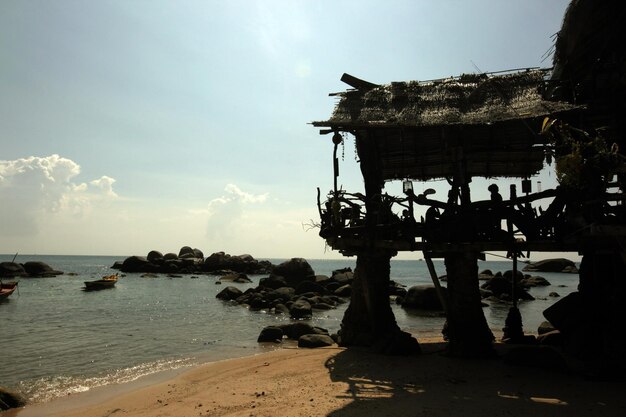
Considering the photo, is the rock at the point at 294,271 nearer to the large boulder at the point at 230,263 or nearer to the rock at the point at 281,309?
the rock at the point at 281,309

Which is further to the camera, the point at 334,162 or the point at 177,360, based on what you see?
the point at 177,360

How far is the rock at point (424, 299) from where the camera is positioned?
28.8 metres

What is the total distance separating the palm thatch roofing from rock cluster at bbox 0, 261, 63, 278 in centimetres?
6438

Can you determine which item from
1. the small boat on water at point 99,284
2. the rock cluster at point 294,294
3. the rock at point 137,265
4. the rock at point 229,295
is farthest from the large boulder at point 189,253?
the rock at point 229,295

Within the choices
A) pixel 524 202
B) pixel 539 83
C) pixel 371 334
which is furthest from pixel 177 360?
pixel 539 83

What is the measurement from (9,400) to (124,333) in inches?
410

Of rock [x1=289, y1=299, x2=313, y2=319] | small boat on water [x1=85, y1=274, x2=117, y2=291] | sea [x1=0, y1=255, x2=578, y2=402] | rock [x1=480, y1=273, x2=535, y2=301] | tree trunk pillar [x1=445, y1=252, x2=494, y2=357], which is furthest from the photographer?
small boat on water [x1=85, y1=274, x2=117, y2=291]

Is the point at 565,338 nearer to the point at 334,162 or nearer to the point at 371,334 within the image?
the point at 371,334

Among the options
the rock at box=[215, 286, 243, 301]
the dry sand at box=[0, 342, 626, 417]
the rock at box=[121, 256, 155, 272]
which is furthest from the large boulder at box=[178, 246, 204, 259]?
the dry sand at box=[0, 342, 626, 417]

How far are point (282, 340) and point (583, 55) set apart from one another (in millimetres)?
14701

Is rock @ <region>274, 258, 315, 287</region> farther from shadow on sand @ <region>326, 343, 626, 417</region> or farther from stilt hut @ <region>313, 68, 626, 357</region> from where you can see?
shadow on sand @ <region>326, 343, 626, 417</region>

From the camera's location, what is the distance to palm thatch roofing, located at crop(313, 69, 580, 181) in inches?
434

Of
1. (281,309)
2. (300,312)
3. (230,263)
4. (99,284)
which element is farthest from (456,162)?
(230,263)

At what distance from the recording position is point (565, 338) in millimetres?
11938
